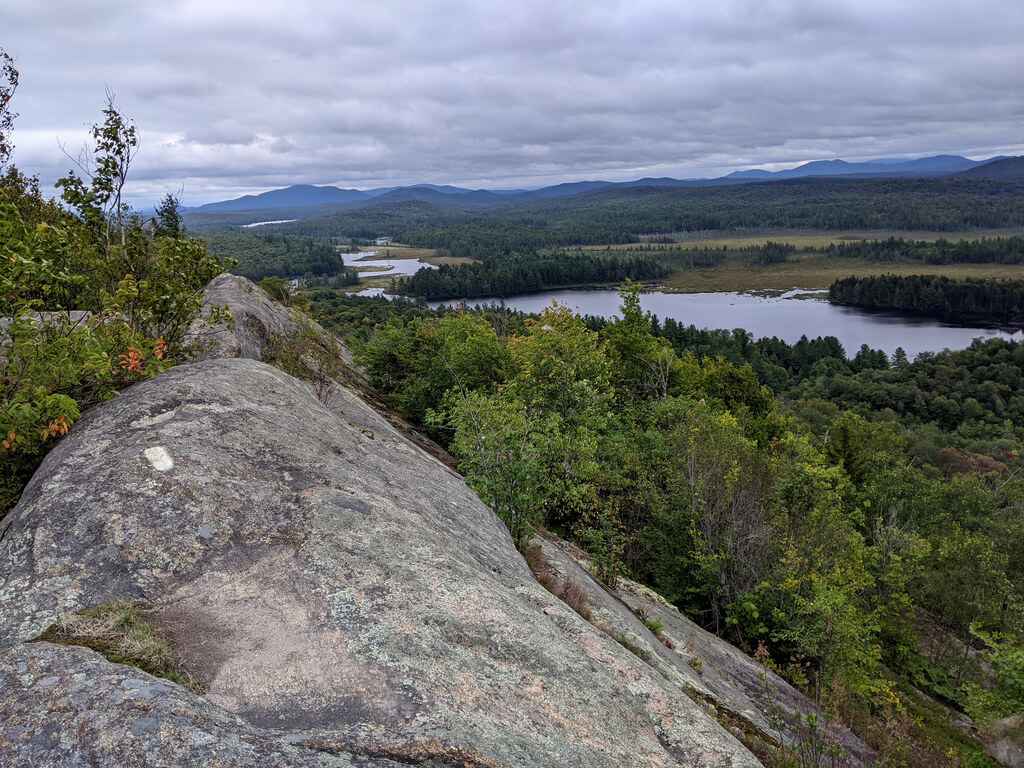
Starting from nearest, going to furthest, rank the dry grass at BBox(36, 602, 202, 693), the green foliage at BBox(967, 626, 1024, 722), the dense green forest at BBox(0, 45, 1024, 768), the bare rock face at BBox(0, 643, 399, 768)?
the bare rock face at BBox(0, 643, 399, 768) → the dry grass at BBox(36, 602, 202, 693) → the dense green forest at BBox(0, 45, 1024, 768) → the green foliage at BBox(967, 626, 1024, 722)

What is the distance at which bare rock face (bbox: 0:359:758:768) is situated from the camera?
3703 mm

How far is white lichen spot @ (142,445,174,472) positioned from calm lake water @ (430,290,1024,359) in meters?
131

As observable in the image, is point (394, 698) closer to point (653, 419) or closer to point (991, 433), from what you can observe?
point (653, 419)

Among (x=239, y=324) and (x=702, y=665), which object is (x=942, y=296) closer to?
(x=702, y=665)

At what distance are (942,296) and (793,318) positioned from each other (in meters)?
52.0

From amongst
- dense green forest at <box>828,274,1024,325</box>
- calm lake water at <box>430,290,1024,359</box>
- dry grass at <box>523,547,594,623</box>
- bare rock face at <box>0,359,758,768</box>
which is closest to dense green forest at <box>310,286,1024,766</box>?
dry grass at <box>523,547,594,623</box>

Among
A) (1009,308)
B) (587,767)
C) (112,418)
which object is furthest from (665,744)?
(1009,308)

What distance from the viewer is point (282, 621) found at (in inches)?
186

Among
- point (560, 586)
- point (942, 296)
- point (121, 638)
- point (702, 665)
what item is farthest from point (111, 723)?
point (942, 296)

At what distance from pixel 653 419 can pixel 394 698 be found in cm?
2392

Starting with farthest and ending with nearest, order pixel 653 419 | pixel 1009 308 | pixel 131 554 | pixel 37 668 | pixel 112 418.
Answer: pixel 1009 308 → pixel 653 419 → pixel 112 418 → pixel 131 554 → pixel 37 668

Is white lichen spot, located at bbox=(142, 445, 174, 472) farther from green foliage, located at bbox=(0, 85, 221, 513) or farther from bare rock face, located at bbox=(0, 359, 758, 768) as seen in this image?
green foliage, located at bbox=(0, 85, 221, 513)

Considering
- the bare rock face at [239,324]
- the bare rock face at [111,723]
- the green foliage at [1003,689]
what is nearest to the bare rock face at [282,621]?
the bare rock face at [111,723]

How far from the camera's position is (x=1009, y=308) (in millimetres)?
164625
